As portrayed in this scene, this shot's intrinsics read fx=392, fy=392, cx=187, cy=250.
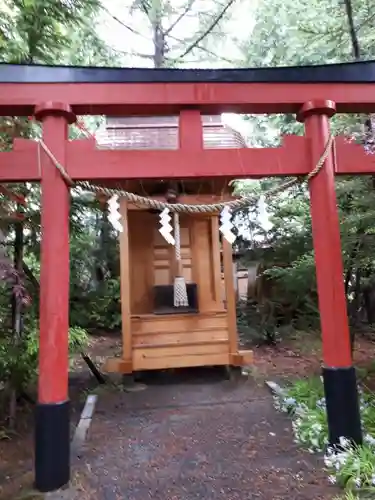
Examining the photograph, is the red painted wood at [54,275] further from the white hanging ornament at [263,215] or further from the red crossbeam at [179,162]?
the white hanging ornament at [263,215]

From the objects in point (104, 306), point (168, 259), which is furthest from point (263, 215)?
point (104, 306)

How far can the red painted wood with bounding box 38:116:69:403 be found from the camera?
2.69 m

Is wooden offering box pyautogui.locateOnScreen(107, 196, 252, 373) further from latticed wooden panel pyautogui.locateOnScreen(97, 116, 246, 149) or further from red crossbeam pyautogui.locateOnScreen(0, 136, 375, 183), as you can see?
red crossbeam pyautogui.locateOnScreen(0, 136, 375, 183)

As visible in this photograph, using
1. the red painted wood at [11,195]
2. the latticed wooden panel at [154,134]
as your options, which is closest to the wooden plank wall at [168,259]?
the latticed wooden panel at [154,134]

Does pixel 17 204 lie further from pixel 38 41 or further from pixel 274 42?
pixel 274 42

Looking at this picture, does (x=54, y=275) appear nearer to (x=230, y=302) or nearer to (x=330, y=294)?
(x=330, y=294)

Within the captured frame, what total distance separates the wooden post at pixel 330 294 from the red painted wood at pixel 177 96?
6.7 inches

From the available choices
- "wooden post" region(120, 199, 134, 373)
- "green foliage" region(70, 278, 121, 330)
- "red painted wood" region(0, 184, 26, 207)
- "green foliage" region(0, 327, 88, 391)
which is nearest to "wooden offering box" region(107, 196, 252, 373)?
"wooden post" region(120, 199, 134, 373)

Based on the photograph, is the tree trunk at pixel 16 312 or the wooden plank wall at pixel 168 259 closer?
the tree trunk at pixel 16 312

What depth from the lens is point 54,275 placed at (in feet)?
9.09

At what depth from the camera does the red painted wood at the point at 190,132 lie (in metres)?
3.00

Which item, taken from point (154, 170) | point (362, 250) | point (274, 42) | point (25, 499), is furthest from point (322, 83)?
point (274, 42)

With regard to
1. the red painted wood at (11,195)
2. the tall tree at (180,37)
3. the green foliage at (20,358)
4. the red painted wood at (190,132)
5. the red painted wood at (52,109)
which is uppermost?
the tall tree at (180,37)

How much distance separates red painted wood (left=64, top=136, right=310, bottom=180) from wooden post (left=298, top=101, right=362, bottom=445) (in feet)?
0.55
